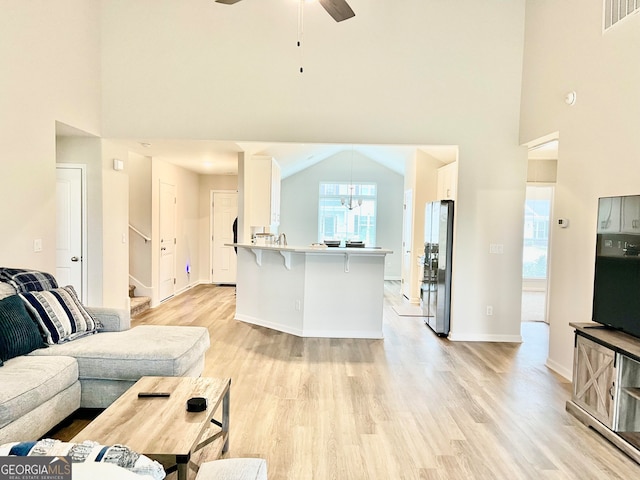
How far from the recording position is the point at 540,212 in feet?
28.5

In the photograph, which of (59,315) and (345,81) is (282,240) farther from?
(59,315)

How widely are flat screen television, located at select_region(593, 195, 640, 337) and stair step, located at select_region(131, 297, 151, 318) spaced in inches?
220

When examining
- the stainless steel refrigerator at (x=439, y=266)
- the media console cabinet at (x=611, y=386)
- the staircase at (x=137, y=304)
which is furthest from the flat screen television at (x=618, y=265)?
the staircase at (x=137, y=304)

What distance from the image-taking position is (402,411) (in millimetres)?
3121

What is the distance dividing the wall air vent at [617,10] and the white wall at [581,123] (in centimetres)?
7

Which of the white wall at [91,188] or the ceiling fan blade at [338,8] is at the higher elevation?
the ceiling fan blade at [338,8]

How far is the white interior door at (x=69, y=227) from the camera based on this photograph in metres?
5.01

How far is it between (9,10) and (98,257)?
2655 millimetres

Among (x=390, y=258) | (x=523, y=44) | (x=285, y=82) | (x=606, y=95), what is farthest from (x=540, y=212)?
(x=285, y=82)

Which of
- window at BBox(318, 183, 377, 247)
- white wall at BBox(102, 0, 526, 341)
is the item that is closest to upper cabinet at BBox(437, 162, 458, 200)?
white wall at BBox(102, 0, 526, 341)

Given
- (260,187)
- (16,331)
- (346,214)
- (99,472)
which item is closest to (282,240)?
(260,187)

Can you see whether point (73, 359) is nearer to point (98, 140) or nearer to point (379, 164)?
point (98, 140)

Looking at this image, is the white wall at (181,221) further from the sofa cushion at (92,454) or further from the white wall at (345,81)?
the sofa cushion at (92,454)

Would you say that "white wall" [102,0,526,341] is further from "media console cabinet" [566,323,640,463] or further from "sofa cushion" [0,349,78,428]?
"sofa cushion" [0,349,78,428]
